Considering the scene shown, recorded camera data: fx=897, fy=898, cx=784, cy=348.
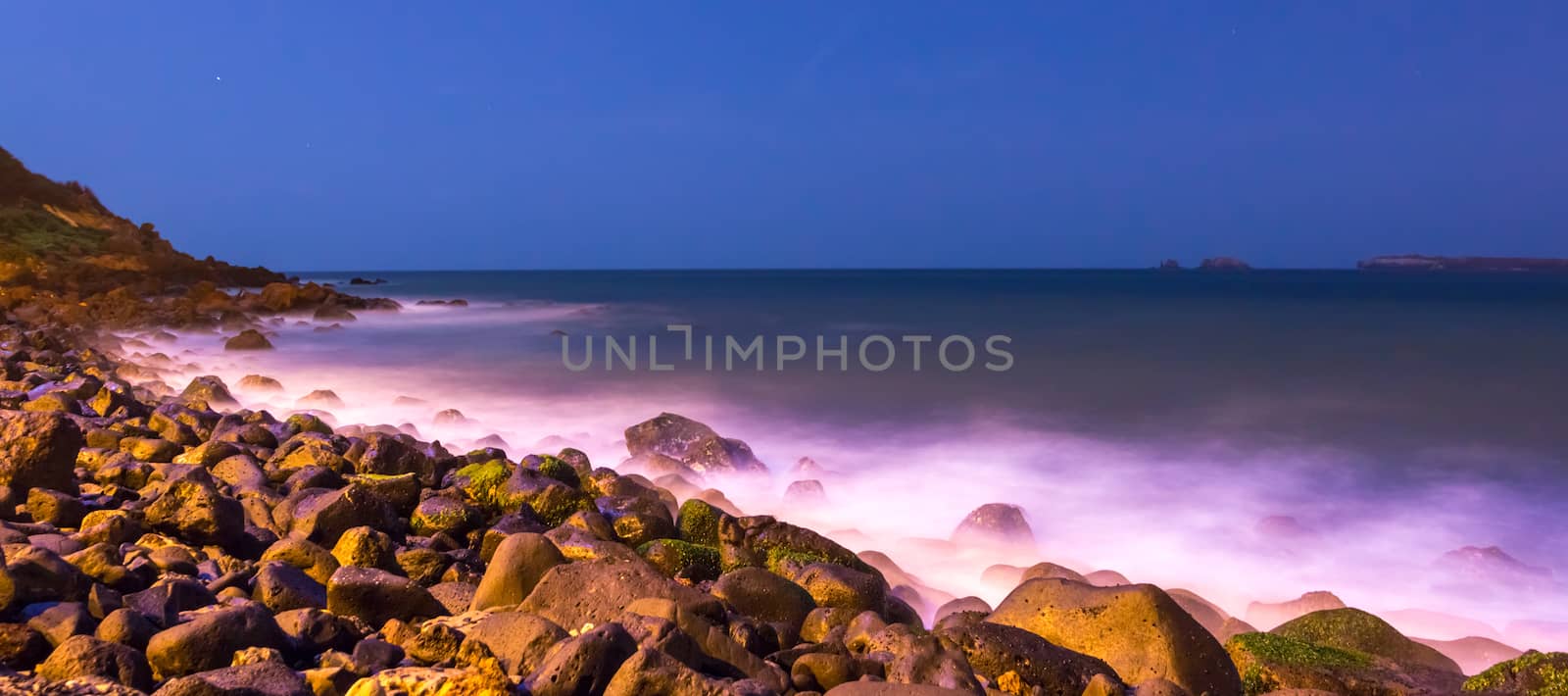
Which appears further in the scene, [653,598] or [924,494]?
[924,494]

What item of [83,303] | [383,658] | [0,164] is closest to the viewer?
[383,658]

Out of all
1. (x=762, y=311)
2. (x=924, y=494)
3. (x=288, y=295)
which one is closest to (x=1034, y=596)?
(x=924, y=494)

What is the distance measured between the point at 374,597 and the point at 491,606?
376 millimetres

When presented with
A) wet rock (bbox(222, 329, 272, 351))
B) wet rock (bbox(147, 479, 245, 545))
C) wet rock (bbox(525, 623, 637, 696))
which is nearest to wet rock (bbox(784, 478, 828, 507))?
wet rock (bbox(147, 479, 245, 545))

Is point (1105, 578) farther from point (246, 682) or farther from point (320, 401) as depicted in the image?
point (320, 401)

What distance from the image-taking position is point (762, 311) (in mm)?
31406

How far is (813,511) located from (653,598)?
378 cm

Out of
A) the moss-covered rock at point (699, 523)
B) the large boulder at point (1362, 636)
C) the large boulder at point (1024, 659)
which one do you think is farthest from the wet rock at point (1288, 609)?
the moss-covered rock at point (699, 523)

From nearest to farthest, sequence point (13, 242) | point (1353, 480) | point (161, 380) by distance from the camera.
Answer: point (1353, 480)
point (161, 380)
point (13, 242)

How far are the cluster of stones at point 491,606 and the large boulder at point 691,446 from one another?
92.6 inches

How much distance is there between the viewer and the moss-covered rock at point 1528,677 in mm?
2881

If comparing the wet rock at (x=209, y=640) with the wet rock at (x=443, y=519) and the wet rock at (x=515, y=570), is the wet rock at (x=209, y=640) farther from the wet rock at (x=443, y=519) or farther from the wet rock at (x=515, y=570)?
the wet rock at (x=443, y=519)

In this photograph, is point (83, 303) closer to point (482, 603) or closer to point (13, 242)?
point (13, 242)

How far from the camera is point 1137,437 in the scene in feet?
30.5
